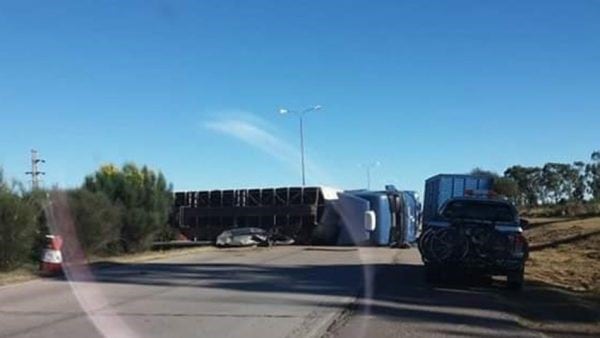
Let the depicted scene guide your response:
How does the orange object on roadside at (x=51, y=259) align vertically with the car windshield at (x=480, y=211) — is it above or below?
below

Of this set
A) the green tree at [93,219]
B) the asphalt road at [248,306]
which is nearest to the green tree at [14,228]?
the asphalt road at [248,306]

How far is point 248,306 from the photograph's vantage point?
14477mm

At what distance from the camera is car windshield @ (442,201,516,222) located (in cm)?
1906

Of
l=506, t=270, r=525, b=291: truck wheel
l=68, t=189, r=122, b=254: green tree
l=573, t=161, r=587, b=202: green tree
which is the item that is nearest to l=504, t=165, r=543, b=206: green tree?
l=573, t=161, r=587, b=202: green tree

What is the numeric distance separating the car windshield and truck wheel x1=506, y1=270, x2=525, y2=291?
140 centimetres

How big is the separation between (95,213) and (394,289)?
14.1m

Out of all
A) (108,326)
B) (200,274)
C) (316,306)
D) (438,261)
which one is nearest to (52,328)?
(108,326)

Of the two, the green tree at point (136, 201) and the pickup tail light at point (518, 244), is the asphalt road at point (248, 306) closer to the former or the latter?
the pickup tail light at point (518, 244)

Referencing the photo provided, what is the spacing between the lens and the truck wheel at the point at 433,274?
18609 mm

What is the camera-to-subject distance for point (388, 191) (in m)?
42.6

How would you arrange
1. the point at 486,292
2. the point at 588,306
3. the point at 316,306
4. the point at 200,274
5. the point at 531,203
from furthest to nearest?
the point at 531,203
the point at 200,274
the point at 486,292
the point at 588,306
the point at 316,306

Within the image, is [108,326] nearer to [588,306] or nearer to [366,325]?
[366,325]

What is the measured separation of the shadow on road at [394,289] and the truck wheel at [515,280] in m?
0.24

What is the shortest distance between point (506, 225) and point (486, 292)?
148 centimetres
